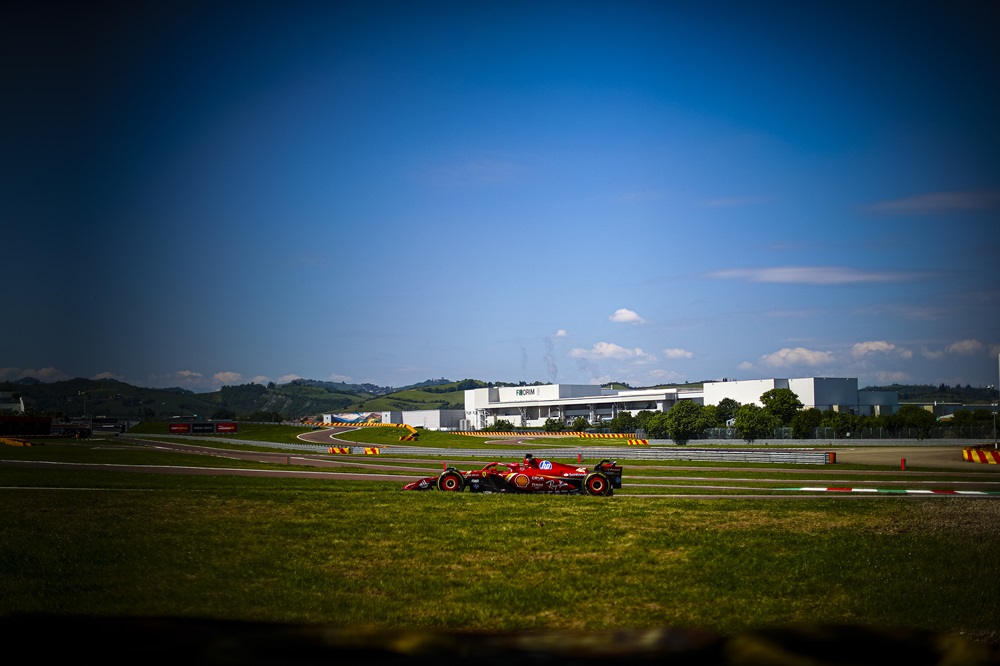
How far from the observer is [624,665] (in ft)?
6.95

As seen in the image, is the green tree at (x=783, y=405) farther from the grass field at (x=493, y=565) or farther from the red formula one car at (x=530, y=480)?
the grass field at (x=493, y=565)

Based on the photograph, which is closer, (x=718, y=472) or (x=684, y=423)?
(x=718, y=472)

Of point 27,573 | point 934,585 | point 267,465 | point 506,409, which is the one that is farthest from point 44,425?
point 934,585

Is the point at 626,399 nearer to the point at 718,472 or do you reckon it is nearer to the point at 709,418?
the point at 709,418

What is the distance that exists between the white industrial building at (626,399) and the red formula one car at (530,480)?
87.1 meters

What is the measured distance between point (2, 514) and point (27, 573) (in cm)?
686

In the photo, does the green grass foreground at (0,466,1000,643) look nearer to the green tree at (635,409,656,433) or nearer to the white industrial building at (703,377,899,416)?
the green tree at (635,409,656,433)

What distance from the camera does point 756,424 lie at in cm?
8819

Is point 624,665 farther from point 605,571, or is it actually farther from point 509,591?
point 605,571

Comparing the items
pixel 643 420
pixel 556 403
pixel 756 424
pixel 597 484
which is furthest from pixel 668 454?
pixel 556 403

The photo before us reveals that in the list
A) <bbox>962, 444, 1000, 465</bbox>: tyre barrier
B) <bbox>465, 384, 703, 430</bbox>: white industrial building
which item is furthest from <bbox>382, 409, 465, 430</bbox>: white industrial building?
<bbox>962, 444, 1000, 465</bbox>: tyre barrier

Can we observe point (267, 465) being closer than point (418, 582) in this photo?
No

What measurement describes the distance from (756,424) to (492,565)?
81.3 meters

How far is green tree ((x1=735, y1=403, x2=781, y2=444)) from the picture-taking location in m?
87.9
